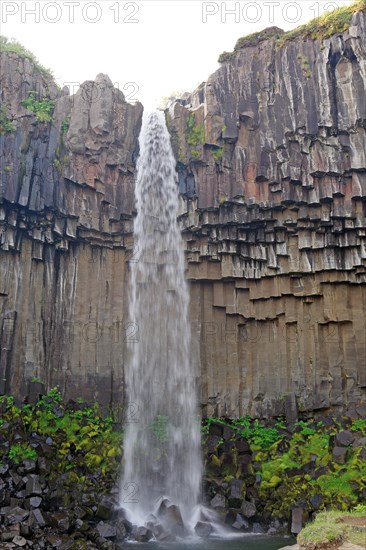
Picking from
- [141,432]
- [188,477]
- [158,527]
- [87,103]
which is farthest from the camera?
[87,103]

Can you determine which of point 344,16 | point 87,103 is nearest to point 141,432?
point 87,103

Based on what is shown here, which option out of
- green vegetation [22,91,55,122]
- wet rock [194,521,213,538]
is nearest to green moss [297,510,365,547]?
wet rock [194,521,213,538]

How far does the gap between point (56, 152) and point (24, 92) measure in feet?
8.72

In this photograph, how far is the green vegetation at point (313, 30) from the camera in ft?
70.5

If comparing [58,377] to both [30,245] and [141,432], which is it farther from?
[30,245]

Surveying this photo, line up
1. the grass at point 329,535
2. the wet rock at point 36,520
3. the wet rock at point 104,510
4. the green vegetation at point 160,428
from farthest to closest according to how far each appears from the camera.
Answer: the green vegetation at point 160,428 → the wet rock at point 104,510 → the wet rock at point 36,520 → the grass at point 329,535

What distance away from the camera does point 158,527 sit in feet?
48.9

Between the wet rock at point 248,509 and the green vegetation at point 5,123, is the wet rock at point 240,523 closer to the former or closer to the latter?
the wet rock at point 248,509

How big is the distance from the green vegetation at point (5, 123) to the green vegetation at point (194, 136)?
6532mm

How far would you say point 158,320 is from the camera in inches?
861

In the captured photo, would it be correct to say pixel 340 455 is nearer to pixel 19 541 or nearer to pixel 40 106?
Result: pixel 19 541

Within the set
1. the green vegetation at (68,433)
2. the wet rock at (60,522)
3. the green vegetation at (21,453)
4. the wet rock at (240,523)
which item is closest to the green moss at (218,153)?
the green vegetation at (68,433)

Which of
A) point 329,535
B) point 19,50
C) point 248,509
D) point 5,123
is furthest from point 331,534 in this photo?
point 19,50

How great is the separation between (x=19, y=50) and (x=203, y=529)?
18157mm
